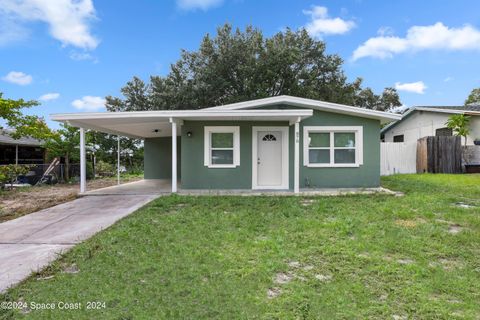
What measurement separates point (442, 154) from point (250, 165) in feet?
33.5

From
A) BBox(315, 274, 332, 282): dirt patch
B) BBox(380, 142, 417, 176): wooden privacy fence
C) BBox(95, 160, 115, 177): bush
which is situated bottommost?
BBox(315, 274, 332, 282): dirt patch

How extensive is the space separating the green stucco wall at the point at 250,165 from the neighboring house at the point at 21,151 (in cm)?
1262

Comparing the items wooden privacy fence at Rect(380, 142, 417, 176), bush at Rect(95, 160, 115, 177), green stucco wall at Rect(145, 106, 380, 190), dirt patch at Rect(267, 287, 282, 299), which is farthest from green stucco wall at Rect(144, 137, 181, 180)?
dirt patch at Rect(267, 287, 282, 299)

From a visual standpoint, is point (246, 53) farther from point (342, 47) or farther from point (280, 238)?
point (280, 238)

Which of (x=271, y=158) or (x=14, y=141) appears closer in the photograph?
(x=271, y=158)

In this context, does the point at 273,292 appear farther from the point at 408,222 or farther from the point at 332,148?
the point at 332,148

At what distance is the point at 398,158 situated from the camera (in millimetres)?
15281

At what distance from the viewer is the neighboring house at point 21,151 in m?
17.7

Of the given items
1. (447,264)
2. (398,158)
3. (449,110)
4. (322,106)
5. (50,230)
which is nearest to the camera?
(447,264)

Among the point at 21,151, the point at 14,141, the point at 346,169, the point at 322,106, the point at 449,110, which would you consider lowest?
the point at 346,169

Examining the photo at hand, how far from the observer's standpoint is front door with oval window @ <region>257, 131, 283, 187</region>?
984cm

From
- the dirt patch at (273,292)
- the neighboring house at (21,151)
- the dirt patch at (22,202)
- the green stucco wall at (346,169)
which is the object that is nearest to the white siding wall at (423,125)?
the green stucco wall at (346,169)

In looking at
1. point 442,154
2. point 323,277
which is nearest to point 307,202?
point 323,277

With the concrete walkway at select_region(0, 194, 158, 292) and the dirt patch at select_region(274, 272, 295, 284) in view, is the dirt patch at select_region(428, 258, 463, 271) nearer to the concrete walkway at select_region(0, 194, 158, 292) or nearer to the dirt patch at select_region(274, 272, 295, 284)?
the dirt patch at select_region(274, 272, 295, 284)
